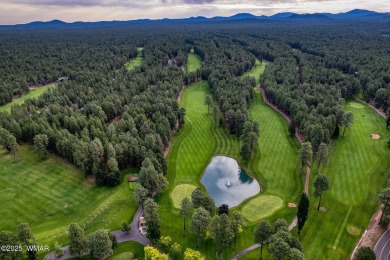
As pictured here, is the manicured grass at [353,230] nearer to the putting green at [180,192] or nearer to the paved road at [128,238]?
the putting green at [180,192]

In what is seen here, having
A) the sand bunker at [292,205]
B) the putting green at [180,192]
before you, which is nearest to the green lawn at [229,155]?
the sand bunker at [292,205]

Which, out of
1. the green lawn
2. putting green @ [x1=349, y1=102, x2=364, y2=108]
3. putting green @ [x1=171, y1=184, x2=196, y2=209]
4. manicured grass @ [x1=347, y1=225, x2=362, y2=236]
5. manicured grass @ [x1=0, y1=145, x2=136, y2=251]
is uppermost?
manicured grass @ [x1=0, y1=145, x2=136, y2=251]

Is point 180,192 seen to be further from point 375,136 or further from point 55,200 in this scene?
point 375,136

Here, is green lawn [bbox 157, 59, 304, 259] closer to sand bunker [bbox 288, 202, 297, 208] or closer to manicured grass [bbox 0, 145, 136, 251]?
sand bunker [bbox 288, 202, 297, 208]

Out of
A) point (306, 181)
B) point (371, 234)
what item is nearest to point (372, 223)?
point (371, 234)

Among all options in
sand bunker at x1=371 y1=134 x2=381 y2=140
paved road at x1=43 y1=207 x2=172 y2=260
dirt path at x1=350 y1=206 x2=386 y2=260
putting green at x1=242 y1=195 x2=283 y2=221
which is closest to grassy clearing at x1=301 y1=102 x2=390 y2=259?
dirt path at x1=350 y1=206 x2=386 y2=260
